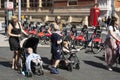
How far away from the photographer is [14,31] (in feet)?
38.6

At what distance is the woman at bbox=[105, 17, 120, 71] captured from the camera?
12.0 meters

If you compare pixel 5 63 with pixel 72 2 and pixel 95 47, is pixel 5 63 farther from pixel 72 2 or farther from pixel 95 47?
pixel 72 2

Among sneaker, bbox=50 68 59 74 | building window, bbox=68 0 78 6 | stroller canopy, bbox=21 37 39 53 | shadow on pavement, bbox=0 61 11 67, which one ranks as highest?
stroller canopy, bbox=21 37 39 53

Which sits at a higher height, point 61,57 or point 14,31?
point 14,31

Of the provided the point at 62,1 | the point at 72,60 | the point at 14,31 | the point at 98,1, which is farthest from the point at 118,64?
the point at 62,1

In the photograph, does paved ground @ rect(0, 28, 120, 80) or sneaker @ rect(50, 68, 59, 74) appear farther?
sneaker @ rect(50, 68, 59, 74)

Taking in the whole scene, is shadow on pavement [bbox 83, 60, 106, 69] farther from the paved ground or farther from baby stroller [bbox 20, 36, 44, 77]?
baby stroller [bbox 20, 36, 44, 77]

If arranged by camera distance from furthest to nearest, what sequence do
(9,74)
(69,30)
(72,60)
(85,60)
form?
(69,30)
(85,60)
(72,60)
(9,74)

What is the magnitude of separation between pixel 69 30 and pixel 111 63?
32.6 ft

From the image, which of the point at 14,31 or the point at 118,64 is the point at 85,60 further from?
the point at 14,31

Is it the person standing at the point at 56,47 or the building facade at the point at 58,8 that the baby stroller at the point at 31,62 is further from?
the building facade at the point at 58,8

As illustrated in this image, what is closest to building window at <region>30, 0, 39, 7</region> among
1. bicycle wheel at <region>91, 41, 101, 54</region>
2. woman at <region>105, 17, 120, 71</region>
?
bicycle wheel at <region>91, 41, 101, 54</region>

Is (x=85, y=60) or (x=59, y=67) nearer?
(x=59, y=67)

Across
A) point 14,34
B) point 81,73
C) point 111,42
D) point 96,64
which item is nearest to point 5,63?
point 14,34
